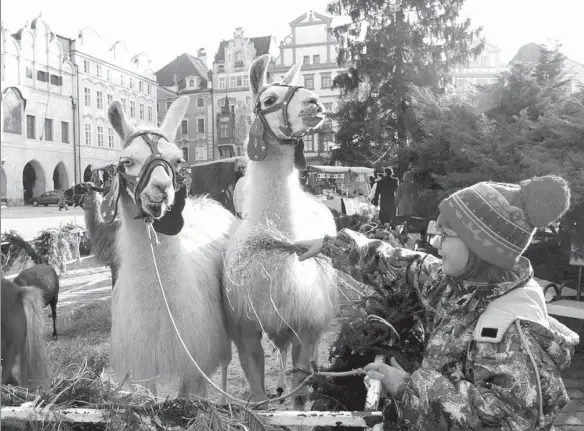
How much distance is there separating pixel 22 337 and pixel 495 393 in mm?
2164

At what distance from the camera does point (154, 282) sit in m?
2.64

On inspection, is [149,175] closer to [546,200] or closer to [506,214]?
[506,214]

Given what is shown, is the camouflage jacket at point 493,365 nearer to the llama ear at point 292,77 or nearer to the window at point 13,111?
the llama ear at point 292,77

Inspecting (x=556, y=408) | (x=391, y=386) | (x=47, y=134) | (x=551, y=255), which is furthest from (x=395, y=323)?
(x=47, y=134)

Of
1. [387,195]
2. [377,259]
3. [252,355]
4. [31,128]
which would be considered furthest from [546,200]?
[31,128]

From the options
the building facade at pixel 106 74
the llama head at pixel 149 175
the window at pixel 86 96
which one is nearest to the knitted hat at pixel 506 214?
the llama head at pixel 149 175

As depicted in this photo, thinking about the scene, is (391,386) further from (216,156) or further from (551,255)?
(216,156)

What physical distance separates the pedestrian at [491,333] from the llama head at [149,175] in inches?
51.8

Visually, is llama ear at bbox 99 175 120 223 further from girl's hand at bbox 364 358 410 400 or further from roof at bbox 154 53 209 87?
roof at bbox 154 53 209 87

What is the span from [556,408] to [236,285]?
1.82 m

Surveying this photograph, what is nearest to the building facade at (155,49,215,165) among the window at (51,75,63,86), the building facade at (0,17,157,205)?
the building facade at (0,17,157,205)

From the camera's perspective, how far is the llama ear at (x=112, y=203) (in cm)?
272

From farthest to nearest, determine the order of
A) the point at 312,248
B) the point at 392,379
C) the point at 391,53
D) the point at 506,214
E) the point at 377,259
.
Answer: the point at 391,53, the point at 312,248, the point at 377,259, the point at 392,379, the point at 506,214

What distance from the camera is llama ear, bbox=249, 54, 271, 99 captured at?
3537 mm
